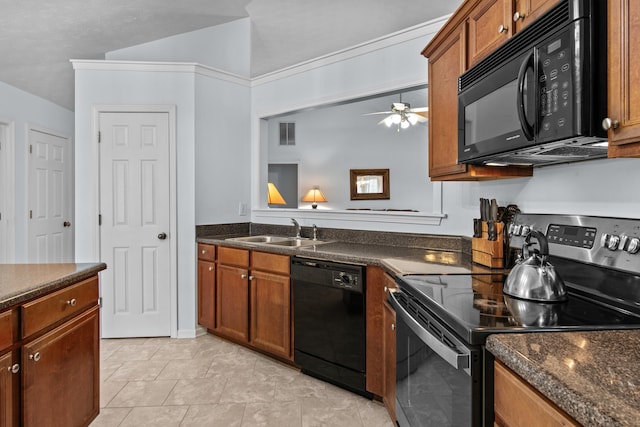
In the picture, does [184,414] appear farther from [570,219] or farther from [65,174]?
[65,174]

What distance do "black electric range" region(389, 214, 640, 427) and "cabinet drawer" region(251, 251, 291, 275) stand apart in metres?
1.13

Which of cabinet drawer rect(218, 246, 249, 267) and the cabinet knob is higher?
the cabinet knob

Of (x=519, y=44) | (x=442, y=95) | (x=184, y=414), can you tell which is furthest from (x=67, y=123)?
(x=519, y=44)

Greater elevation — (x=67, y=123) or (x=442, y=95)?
(x=67, y=123)

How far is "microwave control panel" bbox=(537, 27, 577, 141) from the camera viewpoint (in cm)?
112

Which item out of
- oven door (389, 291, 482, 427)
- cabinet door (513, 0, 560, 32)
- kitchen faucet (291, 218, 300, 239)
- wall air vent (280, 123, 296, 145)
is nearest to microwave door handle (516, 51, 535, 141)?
cabinet door (513, 0, 560, 32)

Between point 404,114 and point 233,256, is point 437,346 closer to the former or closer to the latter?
point 233,256

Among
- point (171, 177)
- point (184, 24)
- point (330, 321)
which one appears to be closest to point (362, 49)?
point (184, 24)

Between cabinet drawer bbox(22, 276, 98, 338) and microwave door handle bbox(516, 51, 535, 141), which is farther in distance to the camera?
cabinet drawer bbox(22, 276, 98, 338)

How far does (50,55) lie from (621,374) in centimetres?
480

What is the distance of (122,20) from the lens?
132 inches

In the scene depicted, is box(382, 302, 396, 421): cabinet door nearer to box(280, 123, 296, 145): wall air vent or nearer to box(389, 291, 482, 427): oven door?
box(389, 291, 482, 427): oven door

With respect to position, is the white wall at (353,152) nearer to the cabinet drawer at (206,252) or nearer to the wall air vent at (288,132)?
the wall air vent at (288,132)

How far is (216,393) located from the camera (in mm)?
2473
